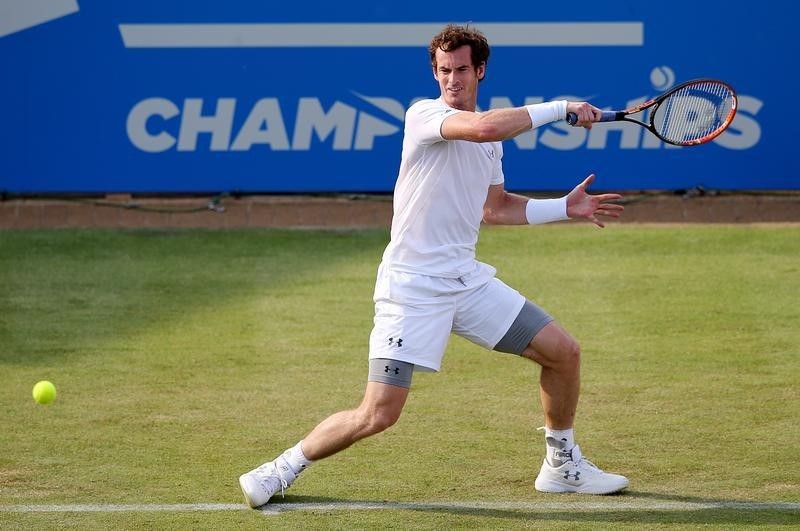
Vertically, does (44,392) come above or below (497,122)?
below

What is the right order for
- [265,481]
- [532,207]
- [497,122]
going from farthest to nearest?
[532,207], [265,481], [497,122]

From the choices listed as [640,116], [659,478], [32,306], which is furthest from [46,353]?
[640,116]

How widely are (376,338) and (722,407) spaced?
266 centimetres

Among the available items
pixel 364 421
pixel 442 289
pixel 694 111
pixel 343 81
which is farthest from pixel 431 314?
pixel 343 81

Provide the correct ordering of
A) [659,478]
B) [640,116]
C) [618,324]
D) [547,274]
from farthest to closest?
[640,116] < [547,274] < [618,324] < [659,478]

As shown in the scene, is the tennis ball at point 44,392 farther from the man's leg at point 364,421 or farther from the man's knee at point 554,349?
the man's knee at point 554,349

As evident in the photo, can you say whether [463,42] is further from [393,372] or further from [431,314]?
[393,372]

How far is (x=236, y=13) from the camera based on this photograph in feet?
42.8

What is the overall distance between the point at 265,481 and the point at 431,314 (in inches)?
42.1

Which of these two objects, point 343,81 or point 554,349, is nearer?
point 554,349

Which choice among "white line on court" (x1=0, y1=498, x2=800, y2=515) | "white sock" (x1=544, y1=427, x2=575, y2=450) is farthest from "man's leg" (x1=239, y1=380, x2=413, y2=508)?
"white sock" (x1=544, y1=427, x2=575, y2=450)

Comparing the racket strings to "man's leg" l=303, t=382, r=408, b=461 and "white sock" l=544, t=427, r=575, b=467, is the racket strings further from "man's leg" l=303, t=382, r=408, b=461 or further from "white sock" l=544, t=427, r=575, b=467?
"man's leg" l=303, t=382, r=408, b=461

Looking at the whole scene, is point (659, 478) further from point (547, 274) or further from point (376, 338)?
point (547, 274)

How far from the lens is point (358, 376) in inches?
339
